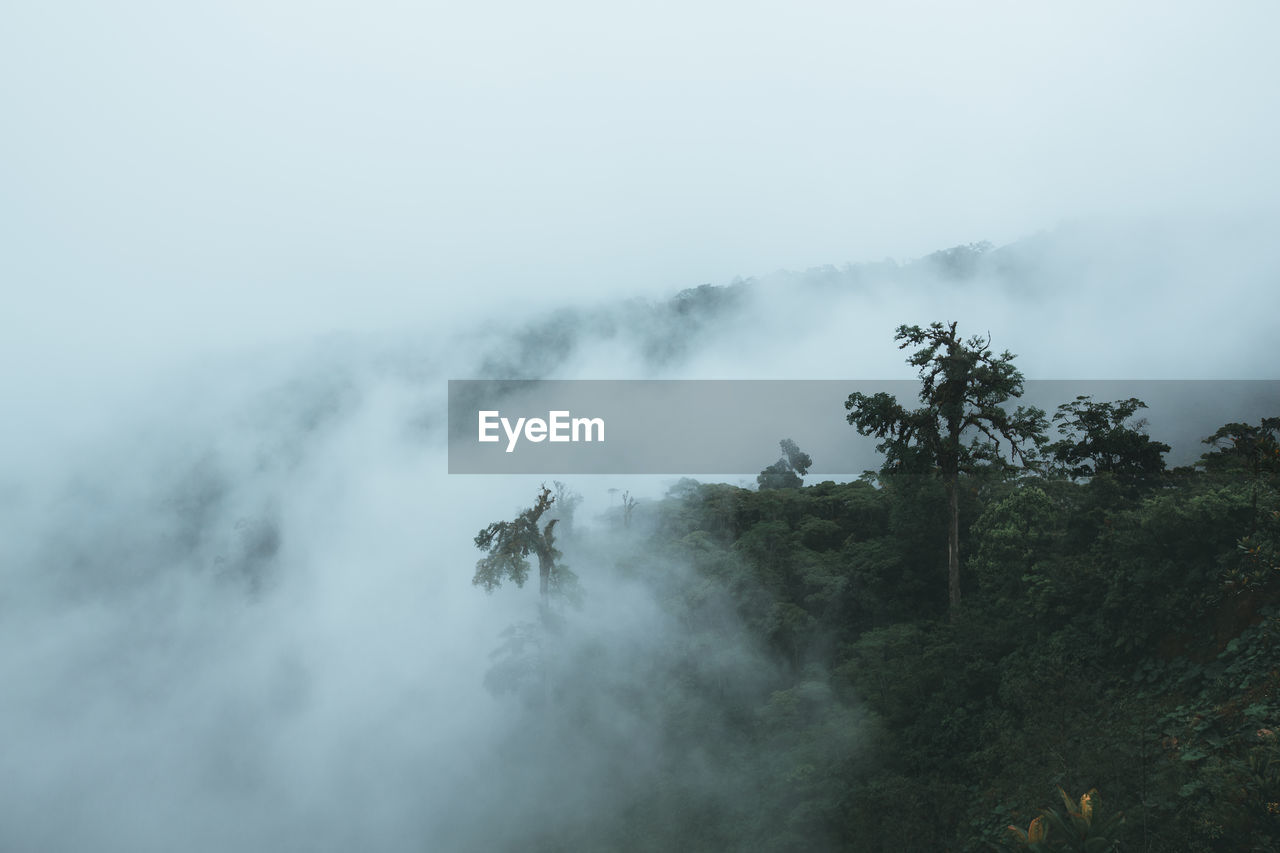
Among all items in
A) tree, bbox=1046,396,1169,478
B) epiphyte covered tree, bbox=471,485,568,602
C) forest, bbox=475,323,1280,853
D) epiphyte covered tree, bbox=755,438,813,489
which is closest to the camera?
forest, bbox=475,323,1280,853

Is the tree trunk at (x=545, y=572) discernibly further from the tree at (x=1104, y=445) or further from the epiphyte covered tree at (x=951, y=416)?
the tree at (x=1104, y=445)

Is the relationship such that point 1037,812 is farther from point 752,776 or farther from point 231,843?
point 231,843

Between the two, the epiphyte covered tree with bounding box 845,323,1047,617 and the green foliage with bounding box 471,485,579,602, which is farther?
the green foliage with bounding box 471,485,579,602

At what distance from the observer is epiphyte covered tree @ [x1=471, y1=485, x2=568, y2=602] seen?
32.9 m

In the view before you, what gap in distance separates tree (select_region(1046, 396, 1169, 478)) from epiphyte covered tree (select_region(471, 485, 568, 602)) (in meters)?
20.7

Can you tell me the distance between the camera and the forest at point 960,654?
55.7ft

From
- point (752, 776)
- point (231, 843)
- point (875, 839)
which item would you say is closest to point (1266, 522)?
point (875, 839)

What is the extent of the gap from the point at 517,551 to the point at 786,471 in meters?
22.5

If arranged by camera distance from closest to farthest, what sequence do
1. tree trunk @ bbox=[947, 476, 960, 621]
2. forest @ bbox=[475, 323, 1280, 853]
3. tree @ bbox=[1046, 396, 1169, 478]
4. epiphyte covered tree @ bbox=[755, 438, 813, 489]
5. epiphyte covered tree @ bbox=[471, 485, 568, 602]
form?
forest @ bbox=[475, 323, 1280, 853]
tree @ bbox=[1046, 396, 1169, 478]
tree trunk @ bbox=[947, 476, 960, 621]
epiphyte covered tree @ bbox=[471, 485, 568, 602]
epiphyte covered tree @ bbox=[755, 438, 813, 489]

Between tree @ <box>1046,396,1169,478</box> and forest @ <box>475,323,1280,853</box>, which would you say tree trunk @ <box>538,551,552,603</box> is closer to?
forest @ <box>475,323,1280,853</box>

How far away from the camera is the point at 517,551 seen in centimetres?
3316

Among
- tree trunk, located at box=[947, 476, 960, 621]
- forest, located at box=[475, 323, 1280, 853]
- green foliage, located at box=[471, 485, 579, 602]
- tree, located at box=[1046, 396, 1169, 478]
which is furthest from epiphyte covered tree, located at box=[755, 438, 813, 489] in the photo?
tree, located at box=[1046, 396, 1169, 478]

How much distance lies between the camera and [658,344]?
125 meters

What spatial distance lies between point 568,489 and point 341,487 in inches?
1953
